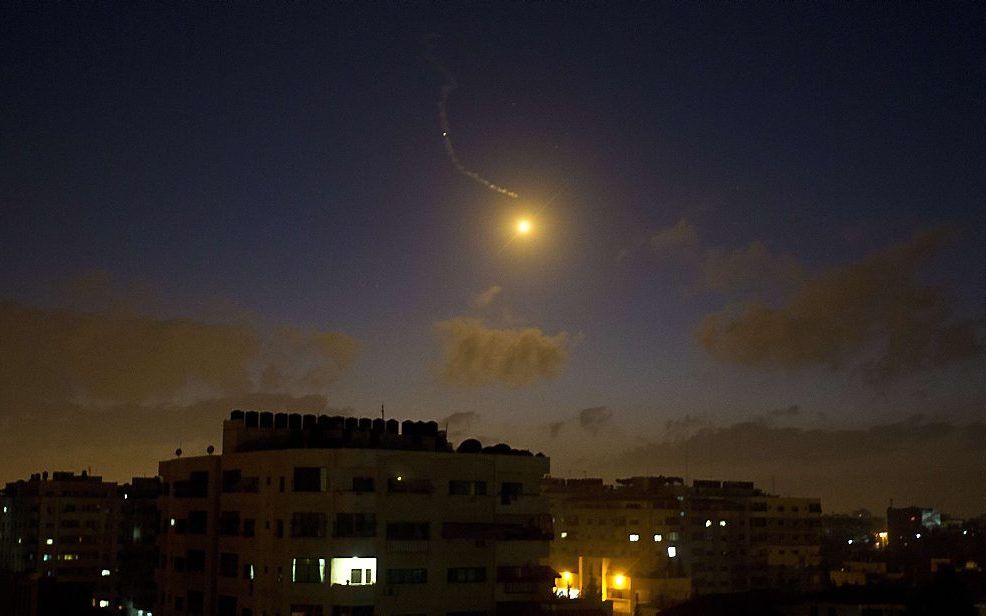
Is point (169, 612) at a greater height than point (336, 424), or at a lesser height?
lesser

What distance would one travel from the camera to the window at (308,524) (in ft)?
177

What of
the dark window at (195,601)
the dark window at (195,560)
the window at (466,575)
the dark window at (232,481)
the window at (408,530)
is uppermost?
the dark window at (232,481)

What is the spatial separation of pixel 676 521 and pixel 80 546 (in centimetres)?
7478

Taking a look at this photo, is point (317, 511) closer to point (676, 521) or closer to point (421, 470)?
point (421, 470)

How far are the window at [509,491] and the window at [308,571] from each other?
38.7 feet

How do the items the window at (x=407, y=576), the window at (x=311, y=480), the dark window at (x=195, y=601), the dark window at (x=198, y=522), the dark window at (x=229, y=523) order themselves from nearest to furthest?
the window at (x=311, y=480), the window at (x=407, y=576), the dark window at (x=229, y=523), the dark window at (x=195, y=601), the dark window at (x=198, y=522)

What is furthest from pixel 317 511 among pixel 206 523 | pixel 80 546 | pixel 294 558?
pixel 80 546

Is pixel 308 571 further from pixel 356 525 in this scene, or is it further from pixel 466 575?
pixel 466 575

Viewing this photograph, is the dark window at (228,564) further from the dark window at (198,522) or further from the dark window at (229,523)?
the dark window at (198,522)

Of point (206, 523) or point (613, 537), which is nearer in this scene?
point (206, 523)

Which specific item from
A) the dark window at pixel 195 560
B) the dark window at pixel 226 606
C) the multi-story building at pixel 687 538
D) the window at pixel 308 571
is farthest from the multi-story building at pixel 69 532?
the window at pixel 308 571

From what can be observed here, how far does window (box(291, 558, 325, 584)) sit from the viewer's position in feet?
175

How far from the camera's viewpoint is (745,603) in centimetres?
6050

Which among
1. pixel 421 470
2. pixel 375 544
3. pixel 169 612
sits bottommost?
pixel 169 612
